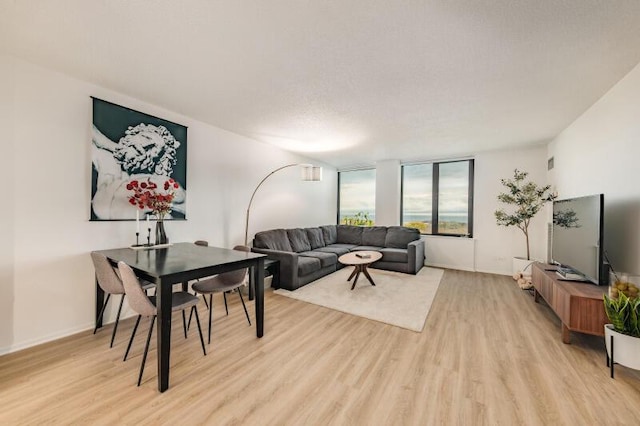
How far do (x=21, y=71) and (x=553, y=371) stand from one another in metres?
5.18

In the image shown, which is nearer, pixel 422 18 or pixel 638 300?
pixel 422 18

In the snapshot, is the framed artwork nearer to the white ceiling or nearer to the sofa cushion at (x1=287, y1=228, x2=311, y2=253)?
the white ceiling

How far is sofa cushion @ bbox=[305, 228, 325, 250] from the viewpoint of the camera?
217 inches

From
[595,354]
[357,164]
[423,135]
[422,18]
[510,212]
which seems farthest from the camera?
[357,164]

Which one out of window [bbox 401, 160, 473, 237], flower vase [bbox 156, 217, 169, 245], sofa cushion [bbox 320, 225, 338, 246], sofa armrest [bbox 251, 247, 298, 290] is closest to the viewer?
flower vase [bbox 156, 217, 169, 245]

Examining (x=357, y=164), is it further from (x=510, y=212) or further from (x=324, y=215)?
(x=510, y=212)

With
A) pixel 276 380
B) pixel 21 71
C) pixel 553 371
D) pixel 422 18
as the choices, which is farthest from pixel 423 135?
pixel 21 71

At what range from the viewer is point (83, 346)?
227 cm

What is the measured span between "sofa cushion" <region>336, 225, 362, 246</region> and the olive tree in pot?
2884 millimetres

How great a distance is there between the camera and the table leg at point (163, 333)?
1.71 m

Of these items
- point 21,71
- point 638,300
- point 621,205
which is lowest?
point 638,300

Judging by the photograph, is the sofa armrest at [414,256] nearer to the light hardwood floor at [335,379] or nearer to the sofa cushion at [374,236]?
the sofa cushion at [374,236]

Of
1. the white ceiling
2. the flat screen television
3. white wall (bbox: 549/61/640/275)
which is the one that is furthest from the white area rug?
the white ceiling

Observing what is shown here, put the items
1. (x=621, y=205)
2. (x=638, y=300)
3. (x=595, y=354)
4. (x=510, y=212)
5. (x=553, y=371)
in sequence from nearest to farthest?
(x=638, y=300) < (x=553, y=371) < (x=595, y=354) < (x=621, y=205) < (x=510, y=212)
